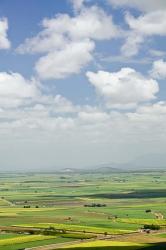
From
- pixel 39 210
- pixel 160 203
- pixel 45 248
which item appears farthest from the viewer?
pixel 160 203

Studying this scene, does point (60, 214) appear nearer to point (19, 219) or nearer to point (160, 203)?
point (19, 219)

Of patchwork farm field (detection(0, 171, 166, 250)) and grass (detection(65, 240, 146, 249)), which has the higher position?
patchwork farm field (detection(0, 171, 166, 250))

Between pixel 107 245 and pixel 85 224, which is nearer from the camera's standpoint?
pixel 107 245

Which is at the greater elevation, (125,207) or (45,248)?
(125,207)

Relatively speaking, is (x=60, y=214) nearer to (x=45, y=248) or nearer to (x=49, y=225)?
(x=49, y=225)

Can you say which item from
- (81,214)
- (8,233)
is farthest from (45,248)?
(81,214)

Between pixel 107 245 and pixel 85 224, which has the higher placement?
pixel 85 224

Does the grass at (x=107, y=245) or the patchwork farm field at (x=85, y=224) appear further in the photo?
the patchwork farm field at (x=85, y=224)

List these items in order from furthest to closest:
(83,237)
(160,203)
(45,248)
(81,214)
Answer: (160,203) < (81,214) < (83,237) < (45,248)

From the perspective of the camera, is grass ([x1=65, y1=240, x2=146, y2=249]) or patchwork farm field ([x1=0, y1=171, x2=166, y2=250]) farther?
patchwork farm field ([x1=0, y1=171, x2=166, y2=250])

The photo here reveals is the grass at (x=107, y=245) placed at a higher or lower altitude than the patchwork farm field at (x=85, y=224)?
lower

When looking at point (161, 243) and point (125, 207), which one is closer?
point (161, 243)
